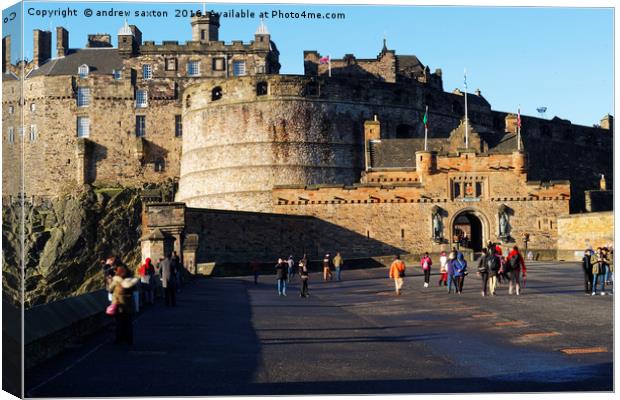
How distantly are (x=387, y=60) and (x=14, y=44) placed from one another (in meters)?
60.7

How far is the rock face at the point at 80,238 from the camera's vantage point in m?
53.9

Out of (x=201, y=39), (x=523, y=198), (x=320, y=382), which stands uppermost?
(x=201, y=39)

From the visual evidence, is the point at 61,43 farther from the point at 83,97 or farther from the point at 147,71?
the point at 147,71

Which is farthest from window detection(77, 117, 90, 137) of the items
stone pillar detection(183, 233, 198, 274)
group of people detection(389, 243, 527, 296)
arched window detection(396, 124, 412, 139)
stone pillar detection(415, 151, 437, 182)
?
group of people detection(389, 243, 527, 296)

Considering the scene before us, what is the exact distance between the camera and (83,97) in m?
65.4

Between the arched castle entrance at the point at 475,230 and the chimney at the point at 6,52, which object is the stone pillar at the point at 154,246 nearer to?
the chimney at the point at 6,52

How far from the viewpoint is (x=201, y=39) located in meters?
58.7

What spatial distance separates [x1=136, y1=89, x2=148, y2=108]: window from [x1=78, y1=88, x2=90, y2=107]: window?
135 inches

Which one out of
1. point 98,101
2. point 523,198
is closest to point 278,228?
point 523,198

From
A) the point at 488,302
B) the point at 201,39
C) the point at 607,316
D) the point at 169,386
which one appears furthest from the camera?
the point at 201,39

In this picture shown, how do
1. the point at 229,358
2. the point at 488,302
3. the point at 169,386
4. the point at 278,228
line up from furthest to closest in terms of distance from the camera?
the point at 278,228 → the point at 488,302 → the point at 229,358 → the point at 169,386

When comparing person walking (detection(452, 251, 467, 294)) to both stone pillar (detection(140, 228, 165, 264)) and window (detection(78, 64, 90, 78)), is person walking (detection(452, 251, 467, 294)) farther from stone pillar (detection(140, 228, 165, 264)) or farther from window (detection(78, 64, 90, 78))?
window (detection(78, 64, 90, 78))

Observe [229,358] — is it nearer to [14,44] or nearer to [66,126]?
[14,44]

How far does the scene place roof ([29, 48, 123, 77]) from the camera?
67188 mm
